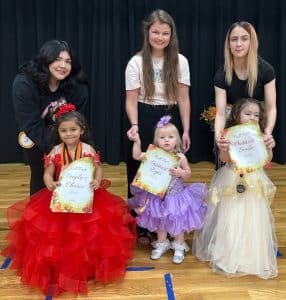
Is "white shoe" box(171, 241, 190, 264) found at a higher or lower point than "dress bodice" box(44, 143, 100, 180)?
lower

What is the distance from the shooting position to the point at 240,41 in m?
2.38

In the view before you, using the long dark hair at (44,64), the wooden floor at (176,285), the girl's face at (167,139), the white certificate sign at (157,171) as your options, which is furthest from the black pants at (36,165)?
the girl's face at (167,139)

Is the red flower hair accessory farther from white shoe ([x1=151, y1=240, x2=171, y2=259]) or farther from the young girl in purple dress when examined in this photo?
white shoe ([x1=151, y1=240, x2=171, y2=259])

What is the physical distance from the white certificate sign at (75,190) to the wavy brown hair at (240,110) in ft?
2.86

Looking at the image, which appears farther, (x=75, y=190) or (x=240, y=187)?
(x=240, y=187)

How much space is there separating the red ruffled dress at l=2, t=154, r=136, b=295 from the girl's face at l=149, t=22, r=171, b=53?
2.93 feet

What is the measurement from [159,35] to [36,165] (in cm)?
111

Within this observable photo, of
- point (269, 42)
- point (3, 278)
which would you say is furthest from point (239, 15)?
point (3, 278)

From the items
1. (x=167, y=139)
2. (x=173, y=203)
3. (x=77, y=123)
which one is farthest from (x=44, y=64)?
(x=173, y=203)

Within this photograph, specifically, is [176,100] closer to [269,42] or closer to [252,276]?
[252,276]

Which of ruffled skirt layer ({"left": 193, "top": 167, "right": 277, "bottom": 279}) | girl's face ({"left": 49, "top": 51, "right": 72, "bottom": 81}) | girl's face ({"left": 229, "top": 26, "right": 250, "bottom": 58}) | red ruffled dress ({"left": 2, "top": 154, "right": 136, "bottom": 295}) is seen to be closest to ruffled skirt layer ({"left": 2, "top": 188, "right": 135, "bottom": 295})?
red ruffled dress ({"left": 2, "top": 154, "right": 136, "bottom": 295})

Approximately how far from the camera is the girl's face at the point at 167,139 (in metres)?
2.50

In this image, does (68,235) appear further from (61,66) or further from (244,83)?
(244,83)

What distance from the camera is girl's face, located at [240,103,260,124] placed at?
7.86 feet
